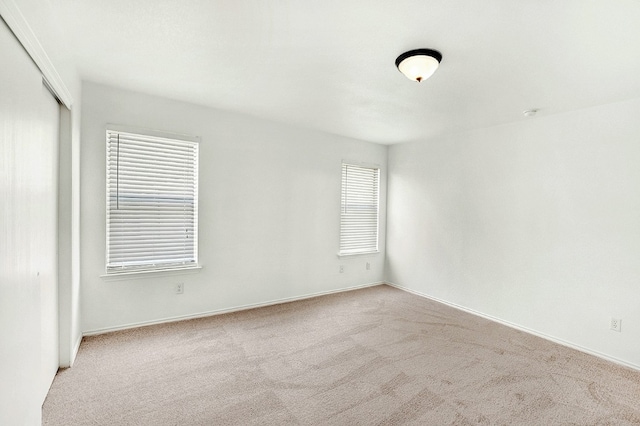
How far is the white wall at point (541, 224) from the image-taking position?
280 cm

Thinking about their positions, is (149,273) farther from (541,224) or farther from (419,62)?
(541,224)

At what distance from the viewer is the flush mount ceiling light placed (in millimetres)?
2039

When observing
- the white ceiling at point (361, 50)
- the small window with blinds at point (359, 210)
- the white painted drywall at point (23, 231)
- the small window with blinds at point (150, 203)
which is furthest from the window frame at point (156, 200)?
the small window with blinds at point (359, 210)

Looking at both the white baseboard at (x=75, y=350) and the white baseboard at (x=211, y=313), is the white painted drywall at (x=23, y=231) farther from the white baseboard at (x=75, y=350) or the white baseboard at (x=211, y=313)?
the white baseboard at (x=211, y=313)

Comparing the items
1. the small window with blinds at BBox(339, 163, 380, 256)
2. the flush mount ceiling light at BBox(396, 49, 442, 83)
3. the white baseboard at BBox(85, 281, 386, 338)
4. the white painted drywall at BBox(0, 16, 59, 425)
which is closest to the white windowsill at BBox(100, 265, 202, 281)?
the white baseboard at BBox(85, 281, 386, 338)

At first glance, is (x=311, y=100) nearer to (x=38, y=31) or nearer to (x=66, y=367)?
(x=38, y=31)

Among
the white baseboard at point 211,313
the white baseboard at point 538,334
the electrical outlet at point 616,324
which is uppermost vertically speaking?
the electrical outlet at point 616,324

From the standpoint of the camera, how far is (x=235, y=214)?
12.1 ft

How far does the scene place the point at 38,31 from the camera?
158 cm

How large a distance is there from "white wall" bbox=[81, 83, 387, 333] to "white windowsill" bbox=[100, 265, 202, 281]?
49mm

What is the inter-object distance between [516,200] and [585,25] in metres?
2.23

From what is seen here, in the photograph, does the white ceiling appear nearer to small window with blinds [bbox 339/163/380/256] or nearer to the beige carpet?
small window with blinds [bbox 339/163/380/256]

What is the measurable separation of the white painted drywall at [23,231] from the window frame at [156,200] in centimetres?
92

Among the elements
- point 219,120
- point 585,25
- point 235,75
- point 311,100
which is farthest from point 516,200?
point 219,120
